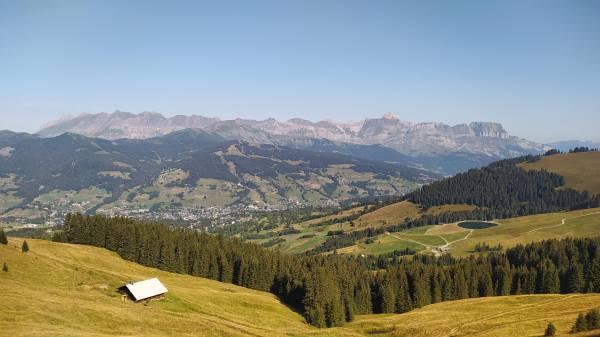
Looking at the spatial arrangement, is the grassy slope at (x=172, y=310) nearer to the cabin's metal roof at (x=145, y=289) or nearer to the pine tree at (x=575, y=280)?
the cabin's metal roof at (x=145, y=289)

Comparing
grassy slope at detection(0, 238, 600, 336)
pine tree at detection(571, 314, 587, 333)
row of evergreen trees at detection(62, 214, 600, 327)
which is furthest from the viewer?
row of evergreen trees at detection(62, 214, 600, 327)

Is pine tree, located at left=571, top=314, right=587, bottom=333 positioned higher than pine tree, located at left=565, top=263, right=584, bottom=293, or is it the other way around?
pine tree, located at left=571, top=314, right=587, bottom=333

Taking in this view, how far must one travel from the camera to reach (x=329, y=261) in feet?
556

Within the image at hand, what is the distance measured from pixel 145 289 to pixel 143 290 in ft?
1.86

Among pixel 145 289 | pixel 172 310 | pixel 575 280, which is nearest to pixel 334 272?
pixel 172 310

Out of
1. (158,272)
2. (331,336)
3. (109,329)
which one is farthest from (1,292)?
(158,272)

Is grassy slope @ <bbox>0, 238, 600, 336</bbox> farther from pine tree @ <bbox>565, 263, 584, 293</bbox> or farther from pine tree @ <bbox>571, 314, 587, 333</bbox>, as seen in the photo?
pine tree @ <bbox>565, 263, 584, 293</bbox>

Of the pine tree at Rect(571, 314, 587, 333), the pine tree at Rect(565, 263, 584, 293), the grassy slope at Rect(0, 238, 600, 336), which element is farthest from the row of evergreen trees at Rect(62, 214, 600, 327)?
the pine tree at Rect(571, 314, 587, 333)

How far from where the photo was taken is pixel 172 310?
317 ft

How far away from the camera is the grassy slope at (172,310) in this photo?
7175 centimetres

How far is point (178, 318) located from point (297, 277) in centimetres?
6318

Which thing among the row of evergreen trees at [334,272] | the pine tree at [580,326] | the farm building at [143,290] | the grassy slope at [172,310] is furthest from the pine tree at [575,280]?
the farm building at [143,290]

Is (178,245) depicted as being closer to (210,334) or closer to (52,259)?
(52,259)

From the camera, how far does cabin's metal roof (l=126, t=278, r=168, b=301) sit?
96812mm
